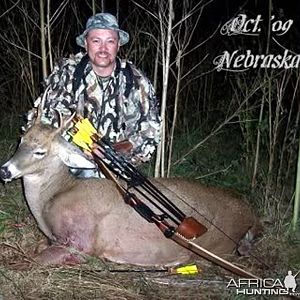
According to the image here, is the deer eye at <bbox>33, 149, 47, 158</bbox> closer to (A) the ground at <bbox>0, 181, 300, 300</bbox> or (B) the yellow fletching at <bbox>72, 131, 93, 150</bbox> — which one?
(B) the yellow fletching at <bbox>72, 131, 93, 150</bbox>

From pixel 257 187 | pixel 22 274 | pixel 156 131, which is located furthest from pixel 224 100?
pixel 22 274

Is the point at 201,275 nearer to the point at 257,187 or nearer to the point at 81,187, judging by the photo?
the point at 81,187

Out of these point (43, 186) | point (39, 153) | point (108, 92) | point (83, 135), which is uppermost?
point (108, 92)

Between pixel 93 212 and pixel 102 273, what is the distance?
1.54 ft

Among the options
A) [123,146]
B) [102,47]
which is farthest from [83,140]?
[102,47]

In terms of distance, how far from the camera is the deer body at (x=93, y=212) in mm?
4379

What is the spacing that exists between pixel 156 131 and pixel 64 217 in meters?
1.49

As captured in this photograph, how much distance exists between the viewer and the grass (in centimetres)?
391

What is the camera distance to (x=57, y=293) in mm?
3846

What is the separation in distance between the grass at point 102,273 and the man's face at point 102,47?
1.48m

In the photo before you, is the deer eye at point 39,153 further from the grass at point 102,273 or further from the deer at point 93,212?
the grass at point 102,273

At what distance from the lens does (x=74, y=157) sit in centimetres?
457

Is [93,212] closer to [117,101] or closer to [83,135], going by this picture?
[83,135]

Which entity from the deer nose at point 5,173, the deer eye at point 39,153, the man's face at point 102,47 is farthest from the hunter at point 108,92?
the deer nose at point 5,173
